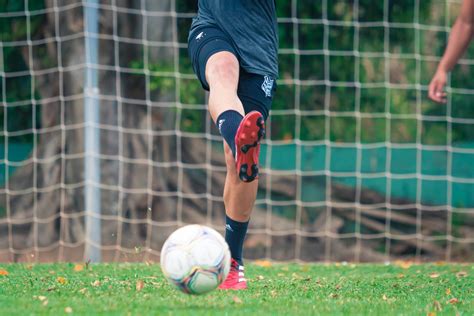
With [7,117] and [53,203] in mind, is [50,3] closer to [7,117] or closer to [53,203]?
[7,117]

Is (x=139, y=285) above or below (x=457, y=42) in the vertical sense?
below

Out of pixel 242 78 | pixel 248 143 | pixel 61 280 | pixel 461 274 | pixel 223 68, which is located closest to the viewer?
pixel 248 143

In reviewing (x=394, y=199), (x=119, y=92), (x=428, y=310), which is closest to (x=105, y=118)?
(x=119, y=92)

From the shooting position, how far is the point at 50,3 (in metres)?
11.1

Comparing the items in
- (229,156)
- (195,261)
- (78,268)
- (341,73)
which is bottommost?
(78,268)

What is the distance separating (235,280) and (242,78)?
949mm

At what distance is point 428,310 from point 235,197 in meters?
1.16

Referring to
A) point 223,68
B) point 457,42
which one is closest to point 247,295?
point 223,68

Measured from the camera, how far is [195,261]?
429cm

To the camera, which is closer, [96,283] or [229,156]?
[229,156]

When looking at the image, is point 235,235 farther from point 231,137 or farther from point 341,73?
point 341,73

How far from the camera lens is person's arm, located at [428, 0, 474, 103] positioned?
524 cm

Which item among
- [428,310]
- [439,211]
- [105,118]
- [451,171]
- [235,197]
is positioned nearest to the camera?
[428,310]

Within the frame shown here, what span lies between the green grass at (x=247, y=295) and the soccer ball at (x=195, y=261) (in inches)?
3.8
